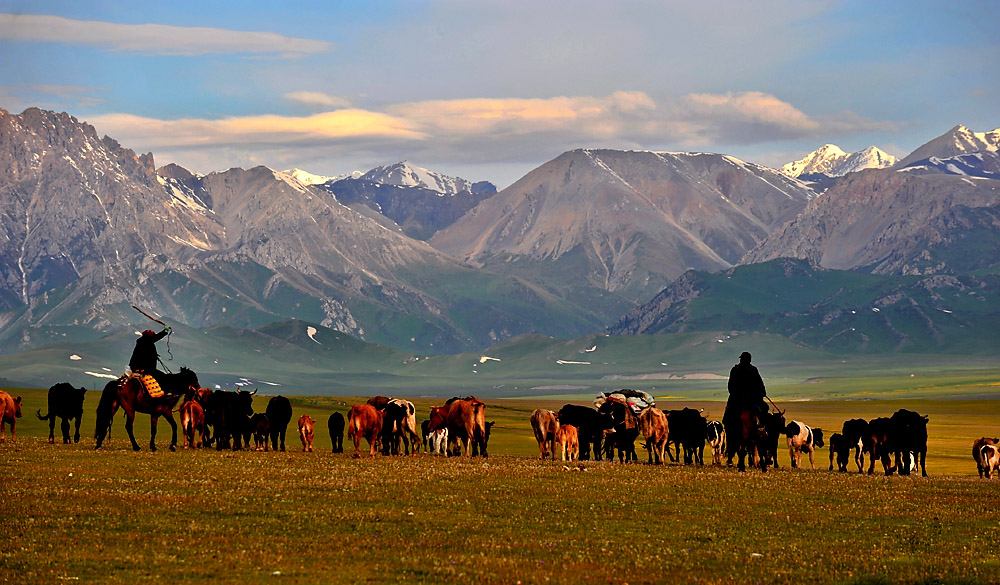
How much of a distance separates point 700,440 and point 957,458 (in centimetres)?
4019

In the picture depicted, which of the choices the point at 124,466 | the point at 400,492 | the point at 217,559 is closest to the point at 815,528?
the point at 400,492

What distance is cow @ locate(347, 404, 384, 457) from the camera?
44.8 m

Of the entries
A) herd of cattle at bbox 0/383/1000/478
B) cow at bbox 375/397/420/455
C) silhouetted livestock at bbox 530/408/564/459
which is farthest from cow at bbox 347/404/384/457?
silhouetted livestock at bbox 530/408/564/459

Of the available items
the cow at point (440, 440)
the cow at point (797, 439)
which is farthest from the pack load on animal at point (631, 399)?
the cow at point (440, 440)

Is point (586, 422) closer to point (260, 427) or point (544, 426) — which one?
point (544, 426)

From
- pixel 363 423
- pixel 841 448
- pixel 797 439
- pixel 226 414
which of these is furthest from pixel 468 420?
pixel 841 448

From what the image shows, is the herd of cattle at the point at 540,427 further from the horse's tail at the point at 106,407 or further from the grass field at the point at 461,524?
the grass field at the point at 461,524

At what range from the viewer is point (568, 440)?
167 ft

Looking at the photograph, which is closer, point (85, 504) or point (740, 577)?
point (740, 577)

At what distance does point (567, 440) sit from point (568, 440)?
0.05 meters

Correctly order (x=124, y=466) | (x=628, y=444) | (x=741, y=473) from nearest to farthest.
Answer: (x=124, y=466)
(x=741, y=473)
(x=628, y=444)

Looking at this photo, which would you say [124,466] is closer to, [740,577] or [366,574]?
[366,574]

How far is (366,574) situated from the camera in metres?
21.7

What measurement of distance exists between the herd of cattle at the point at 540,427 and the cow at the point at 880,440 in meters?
0.04
